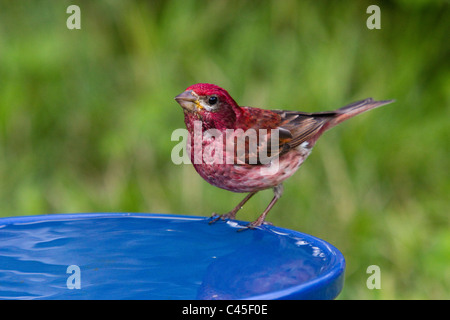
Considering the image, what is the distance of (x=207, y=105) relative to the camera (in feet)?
8.58

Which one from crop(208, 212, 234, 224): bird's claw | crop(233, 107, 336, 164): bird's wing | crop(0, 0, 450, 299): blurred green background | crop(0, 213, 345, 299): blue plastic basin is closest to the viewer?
crop(0, 213, 345, 299): blue plastic basin

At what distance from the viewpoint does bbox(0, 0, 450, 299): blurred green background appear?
161 inches

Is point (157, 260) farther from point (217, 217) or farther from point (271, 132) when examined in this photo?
point (271, 132)

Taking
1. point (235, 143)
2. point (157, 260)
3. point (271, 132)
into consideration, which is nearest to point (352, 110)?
point (271, 132)

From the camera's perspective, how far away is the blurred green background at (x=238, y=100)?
4.08m

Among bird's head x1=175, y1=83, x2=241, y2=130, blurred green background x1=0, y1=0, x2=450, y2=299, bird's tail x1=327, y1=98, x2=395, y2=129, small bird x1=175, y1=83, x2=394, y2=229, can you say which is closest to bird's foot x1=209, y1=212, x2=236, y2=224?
small bird x1=175, y1=83, x2=394, y2=229

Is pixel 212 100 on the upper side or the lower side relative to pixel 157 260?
upper

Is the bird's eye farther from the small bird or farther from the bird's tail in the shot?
the bird's tail

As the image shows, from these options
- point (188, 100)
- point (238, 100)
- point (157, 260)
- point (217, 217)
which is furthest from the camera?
point (238, 100)

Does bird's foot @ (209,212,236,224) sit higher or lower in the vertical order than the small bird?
lower

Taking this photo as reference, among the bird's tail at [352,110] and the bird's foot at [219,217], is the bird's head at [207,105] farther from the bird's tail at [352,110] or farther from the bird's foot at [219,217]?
the bird's tail at [352,110]

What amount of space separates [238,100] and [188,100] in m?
1.93

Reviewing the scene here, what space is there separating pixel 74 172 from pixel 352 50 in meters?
2.00
